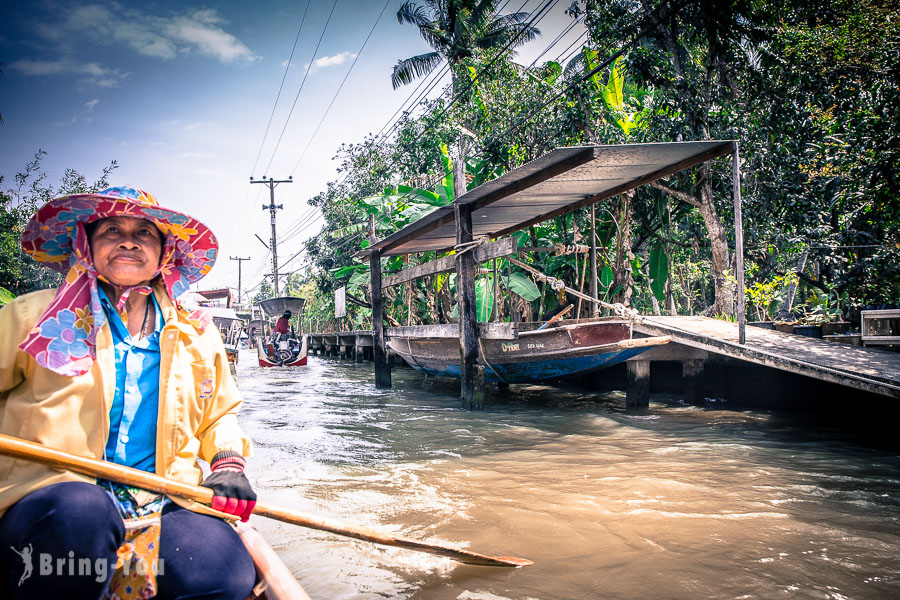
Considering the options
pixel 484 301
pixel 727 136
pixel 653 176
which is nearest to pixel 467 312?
pixel 484 301

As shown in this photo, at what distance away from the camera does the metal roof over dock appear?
5.15m

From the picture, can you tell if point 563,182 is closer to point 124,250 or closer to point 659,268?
point 124,250

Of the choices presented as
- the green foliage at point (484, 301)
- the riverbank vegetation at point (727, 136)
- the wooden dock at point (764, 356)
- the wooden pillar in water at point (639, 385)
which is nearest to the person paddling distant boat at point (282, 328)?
the riverbank vegetation at point (727, 136)

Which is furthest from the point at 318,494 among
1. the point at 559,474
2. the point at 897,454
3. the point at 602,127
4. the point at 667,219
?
the point at 667,219

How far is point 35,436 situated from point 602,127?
407 inches

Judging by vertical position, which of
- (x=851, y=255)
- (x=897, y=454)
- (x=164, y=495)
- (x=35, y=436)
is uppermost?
(x=851, y=255)

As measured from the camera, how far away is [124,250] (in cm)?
171

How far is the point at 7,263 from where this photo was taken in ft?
56.5

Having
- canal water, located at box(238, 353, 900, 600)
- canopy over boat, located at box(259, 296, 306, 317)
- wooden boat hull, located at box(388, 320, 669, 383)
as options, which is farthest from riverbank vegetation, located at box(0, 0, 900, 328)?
canopy over boat, located at box(259, 296, 306, 317)

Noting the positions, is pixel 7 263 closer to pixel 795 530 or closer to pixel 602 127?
pixel 602 127

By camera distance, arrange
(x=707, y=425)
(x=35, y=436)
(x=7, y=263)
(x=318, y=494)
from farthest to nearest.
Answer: (x=7, y=263) < (x=707, y=425) < (x=318, y=494) < (x=35, y=436)

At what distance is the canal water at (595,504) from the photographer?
2465mm

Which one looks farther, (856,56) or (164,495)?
(856,56)

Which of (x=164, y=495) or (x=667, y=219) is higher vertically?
(x=667, y=219)
